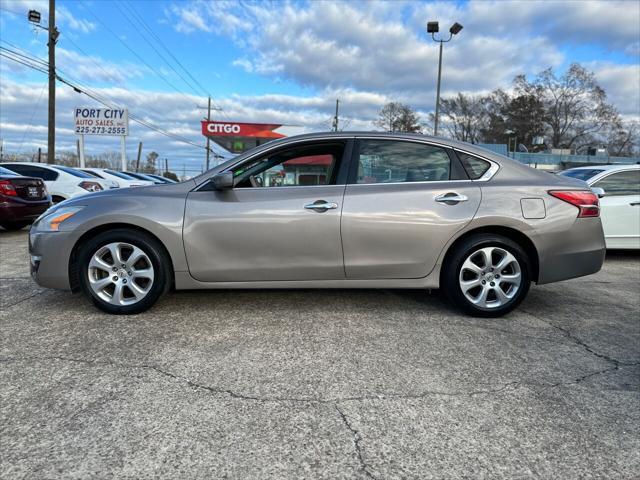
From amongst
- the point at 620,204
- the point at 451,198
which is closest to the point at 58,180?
the point at 451,198

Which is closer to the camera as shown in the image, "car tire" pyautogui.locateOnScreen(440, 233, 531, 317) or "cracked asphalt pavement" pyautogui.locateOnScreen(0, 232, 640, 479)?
"cracked asphalt pavement" pyautogui.locateOnScreen(0, 232, 640, 479)

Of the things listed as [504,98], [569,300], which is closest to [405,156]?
[569,300]

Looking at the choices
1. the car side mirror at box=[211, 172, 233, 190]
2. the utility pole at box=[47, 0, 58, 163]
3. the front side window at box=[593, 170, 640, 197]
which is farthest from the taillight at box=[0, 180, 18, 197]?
the utility pole at box=[47, 0, 58, 163]

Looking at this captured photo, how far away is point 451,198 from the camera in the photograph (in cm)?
380

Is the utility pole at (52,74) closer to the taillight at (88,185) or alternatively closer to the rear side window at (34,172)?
the rear side window at (34,172)

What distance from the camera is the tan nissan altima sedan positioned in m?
3.71

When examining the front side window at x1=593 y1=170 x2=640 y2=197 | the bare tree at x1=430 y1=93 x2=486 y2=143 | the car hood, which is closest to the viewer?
the car hood

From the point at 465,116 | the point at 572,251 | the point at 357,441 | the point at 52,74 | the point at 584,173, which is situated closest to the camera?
the point at 357,441

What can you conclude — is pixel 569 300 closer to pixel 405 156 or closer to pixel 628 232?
pixel 405 156

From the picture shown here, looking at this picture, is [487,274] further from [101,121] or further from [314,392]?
[101,121]

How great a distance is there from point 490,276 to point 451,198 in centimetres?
76

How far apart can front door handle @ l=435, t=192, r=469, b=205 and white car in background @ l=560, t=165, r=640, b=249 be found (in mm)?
4242

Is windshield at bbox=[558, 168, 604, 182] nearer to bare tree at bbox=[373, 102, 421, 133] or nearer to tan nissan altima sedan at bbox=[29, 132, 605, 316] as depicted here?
tan nissan altima sedan at bbox=[29, 132, 605, 316]

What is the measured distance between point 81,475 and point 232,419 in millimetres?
689
